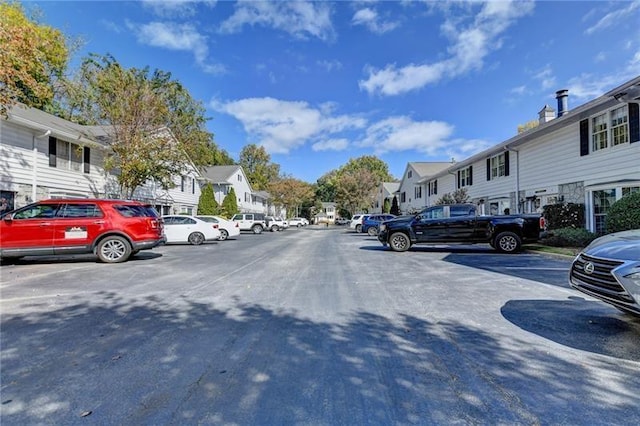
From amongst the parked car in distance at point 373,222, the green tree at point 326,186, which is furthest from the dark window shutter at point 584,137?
the green tree at point 326,186

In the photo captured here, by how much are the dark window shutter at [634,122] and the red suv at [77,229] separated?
15.3m

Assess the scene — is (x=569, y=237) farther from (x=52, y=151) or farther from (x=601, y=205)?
(x=52, y=151)

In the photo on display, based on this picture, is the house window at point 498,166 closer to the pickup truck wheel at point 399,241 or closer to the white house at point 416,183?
the pickup truck wheel at point 399,241

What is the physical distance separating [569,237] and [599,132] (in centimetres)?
405

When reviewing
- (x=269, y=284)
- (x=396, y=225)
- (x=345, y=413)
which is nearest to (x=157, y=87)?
(x=396, y=225)

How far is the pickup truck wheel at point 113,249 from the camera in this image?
975 cm

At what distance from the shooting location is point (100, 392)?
111 inches

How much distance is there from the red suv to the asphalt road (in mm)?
2896

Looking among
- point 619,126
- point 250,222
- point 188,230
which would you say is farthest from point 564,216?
point 250,222

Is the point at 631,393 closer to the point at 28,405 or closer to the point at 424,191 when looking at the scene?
the point at 28,405

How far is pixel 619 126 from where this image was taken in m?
12.0

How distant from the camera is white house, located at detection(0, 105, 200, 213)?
1391 cm

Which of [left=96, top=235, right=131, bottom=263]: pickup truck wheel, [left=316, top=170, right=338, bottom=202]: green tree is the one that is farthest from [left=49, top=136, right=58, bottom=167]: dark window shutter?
[left=316, top=170, right=338, bottom=202]: green tree

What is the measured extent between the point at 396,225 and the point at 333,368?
10726 mm
